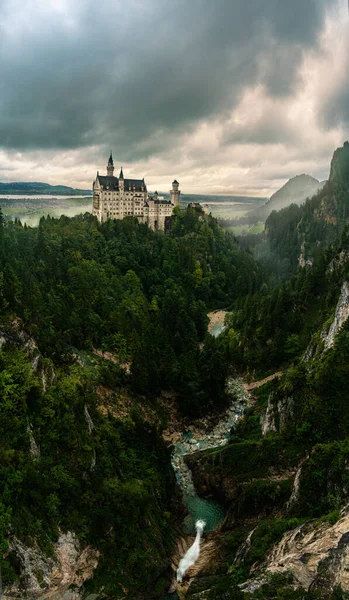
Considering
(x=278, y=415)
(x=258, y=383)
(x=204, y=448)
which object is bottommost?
(x=204, y=448)

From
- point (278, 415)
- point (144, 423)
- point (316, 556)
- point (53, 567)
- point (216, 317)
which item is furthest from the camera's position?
point (216, 317)

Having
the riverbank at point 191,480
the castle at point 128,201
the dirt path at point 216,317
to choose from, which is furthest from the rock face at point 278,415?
the castle at point 128,201

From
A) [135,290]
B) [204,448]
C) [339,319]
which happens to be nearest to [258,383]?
[204,448]

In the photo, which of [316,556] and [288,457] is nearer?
[316,556]

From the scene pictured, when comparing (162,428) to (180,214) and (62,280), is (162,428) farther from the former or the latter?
(180,214)

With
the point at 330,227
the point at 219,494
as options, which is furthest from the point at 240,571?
the point at 330,227

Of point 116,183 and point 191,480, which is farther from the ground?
point 116,183

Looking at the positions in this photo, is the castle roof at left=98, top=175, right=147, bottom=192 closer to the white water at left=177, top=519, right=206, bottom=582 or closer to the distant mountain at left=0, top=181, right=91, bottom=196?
A: the distant mountain at left=0, top=181, right=91, bottom=196

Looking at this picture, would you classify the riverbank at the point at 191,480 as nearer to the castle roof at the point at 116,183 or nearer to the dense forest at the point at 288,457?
the dense forest at the point at 288,457

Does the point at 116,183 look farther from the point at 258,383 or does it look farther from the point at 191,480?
the point at 191,480
